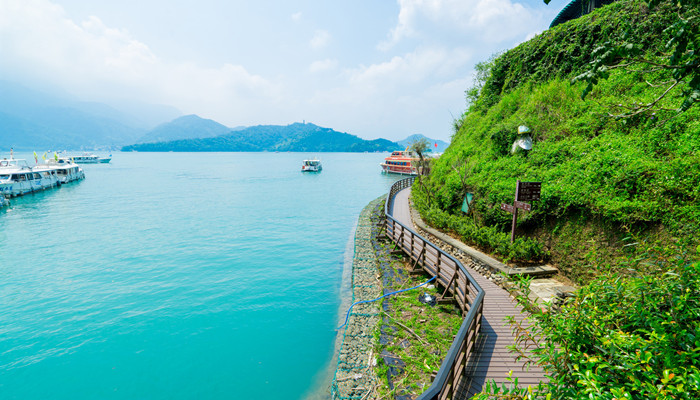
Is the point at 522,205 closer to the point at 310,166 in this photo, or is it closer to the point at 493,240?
the point at 493,240

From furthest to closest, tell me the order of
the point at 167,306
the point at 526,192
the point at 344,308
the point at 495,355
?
1. the point at 167,306
2. the point at 344,308
3. the point at 526,192
4. the point at 495,355

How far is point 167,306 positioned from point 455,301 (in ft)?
42.5

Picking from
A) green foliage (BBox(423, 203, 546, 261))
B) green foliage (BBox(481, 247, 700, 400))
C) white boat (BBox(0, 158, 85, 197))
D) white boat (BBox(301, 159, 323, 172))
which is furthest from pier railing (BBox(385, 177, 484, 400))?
white boat (BBox(301, 159, 323, 172))

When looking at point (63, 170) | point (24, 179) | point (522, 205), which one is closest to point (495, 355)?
point (522, 205)

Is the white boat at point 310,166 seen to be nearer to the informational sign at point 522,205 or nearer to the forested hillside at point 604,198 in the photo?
the forested hillside at point 604,198

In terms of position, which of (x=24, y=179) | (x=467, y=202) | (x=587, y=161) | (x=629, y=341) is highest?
(x=587, y=161)

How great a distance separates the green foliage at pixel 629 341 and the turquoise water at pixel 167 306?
26.6 ft

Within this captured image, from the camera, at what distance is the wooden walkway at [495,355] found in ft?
20.0

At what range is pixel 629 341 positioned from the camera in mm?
3039

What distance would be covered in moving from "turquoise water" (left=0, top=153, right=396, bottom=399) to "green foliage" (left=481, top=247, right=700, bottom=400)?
8.10m

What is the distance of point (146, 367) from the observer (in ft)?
34.0

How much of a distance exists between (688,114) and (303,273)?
701 inches

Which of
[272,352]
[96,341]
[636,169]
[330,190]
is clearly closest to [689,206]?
[636,169]

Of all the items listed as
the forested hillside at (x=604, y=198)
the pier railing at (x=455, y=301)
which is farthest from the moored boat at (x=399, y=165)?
the pier railing at (x=455, y=301)
